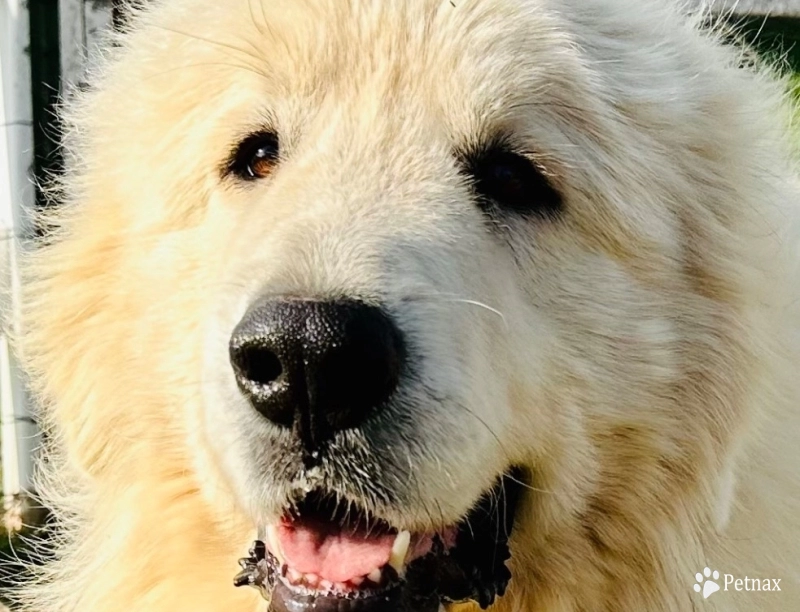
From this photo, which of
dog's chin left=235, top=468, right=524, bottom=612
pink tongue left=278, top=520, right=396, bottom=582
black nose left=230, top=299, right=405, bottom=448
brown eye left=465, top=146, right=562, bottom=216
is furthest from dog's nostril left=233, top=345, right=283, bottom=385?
brown eye left=465, top=146, right=562, bottom=216

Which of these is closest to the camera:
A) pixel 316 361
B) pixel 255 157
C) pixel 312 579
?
pixel 316 361

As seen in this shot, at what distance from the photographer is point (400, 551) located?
210cm

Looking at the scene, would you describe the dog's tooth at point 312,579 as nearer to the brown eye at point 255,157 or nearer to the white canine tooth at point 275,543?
the white canine tooth at point 275,543

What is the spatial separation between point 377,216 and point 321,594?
79 centimetres

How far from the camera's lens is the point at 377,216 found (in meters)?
2.13

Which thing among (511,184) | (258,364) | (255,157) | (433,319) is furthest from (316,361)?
(255,157)

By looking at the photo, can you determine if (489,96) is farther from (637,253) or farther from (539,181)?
(637,253)

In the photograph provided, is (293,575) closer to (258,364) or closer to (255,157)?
(258,364)

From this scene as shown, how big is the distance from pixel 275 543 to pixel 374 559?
25 centimetres

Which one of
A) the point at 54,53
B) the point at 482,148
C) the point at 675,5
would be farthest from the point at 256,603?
the point at 54,53

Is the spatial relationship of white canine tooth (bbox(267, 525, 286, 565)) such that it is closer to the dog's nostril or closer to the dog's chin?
the dog's chin

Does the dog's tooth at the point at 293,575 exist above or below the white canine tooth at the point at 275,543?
above

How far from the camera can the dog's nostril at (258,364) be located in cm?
185

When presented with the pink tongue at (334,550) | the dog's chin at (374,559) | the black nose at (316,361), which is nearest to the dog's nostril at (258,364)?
the black nose at (316,361)
